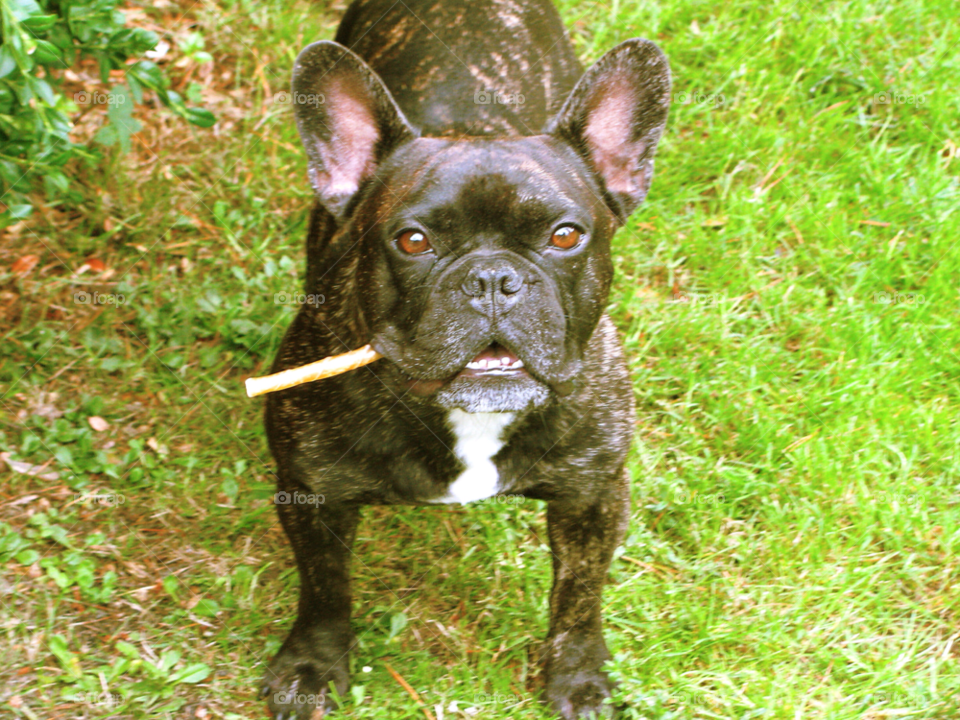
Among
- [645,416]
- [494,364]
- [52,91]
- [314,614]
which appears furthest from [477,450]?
[52,91]

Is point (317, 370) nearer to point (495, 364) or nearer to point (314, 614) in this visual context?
point (495, 364)

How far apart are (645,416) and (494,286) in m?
2.12

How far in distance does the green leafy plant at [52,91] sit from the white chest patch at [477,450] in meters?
1.82

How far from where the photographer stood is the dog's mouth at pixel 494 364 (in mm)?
3277

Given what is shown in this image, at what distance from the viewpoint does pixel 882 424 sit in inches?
195

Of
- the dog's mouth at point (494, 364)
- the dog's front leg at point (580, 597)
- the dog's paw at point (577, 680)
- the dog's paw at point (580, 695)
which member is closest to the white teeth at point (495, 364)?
the dog's mouth at point (494, 364)

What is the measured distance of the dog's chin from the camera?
3246 millimetres

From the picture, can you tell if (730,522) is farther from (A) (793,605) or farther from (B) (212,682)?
(B) (212,682)

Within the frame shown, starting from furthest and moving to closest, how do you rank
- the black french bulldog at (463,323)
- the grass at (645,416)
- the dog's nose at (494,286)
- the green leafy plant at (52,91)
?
the grass at (645,416)
the green leafy plant at (52,91)
the black french bulldog at (463,323)
the dog's nose at (494,286)

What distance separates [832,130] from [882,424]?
5.90ft

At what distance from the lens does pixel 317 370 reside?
356cm

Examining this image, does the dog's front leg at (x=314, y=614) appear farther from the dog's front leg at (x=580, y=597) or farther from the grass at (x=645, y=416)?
the dog's front leg at (x=580, y=597)

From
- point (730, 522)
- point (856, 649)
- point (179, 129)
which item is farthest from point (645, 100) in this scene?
point (179, 129)

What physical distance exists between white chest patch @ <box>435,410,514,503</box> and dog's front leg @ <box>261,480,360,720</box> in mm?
451
